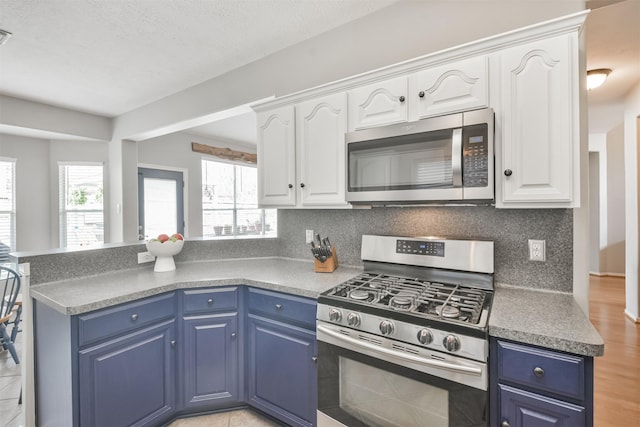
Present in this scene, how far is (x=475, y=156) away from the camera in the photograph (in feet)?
5.00

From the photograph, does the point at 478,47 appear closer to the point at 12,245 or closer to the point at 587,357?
the point at 587,357

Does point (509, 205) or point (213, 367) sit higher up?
point (509, 205)

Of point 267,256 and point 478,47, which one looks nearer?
point 478,47

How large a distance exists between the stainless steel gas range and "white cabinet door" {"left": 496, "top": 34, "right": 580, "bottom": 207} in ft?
1.32

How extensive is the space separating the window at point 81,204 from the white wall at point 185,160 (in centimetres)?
74

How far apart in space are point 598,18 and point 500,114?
180 cm

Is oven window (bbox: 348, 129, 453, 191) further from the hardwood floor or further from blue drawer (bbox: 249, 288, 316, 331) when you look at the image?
the hardwood floor

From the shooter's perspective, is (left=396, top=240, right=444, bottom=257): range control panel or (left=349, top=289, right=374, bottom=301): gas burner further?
(left=396, top=240, right=444, bottom=257): range control panel


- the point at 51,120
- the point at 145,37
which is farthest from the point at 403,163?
the point at 51,120

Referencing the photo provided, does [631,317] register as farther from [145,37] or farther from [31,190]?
[31,190]

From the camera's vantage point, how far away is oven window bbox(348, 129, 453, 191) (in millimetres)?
1609

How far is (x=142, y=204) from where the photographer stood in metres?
5.05

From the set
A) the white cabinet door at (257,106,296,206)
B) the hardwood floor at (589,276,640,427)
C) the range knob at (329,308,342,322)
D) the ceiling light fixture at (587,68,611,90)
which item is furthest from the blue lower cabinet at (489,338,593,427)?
the ceiling light fixture at (587,68,611,90)

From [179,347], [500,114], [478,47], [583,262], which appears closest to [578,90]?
[500,114]
